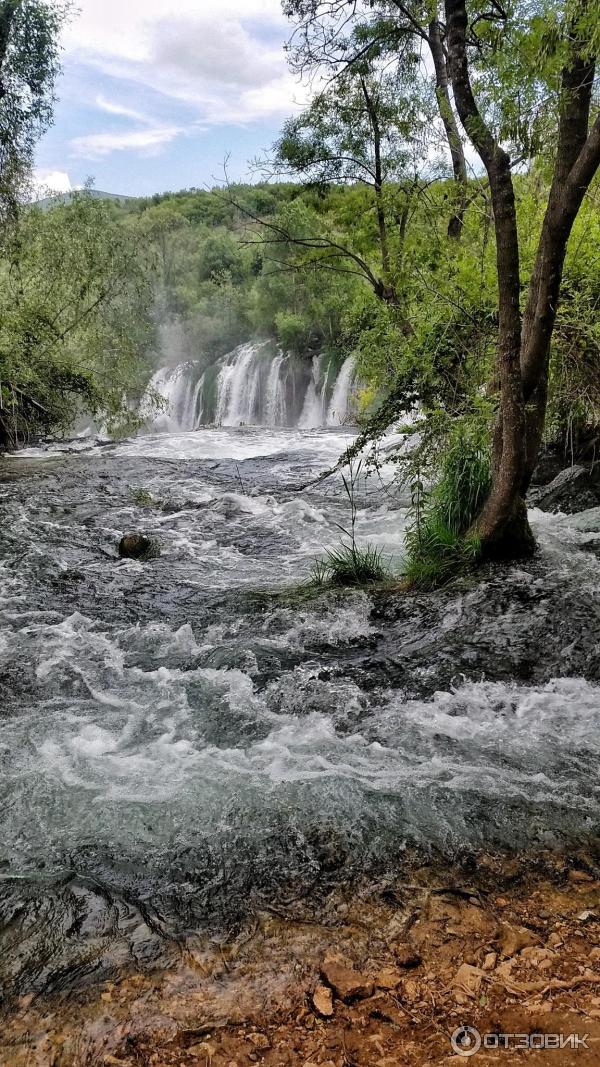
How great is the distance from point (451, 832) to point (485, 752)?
0.90 meters

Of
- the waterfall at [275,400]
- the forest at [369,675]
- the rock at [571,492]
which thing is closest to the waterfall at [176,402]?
the waterfall at [275,400]

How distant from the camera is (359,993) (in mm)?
2355

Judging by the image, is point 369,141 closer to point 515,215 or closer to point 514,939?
point 515,215

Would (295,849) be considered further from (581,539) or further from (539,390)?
(581,539)

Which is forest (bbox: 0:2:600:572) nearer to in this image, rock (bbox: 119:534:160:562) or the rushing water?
the rushing water

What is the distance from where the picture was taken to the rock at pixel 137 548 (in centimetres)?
880

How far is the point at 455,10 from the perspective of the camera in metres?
5.71

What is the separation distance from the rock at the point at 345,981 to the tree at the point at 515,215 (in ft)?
15.3

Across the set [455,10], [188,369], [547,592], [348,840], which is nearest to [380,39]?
[455,10]

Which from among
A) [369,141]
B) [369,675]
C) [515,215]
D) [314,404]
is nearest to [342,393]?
[314,404]

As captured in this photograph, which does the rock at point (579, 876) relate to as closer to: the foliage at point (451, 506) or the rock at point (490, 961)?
the rock at point (490, 961)

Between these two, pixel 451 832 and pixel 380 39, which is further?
pixel 380 39

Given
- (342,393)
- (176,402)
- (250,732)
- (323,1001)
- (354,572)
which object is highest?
(342,393)

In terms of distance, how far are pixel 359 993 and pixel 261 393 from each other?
27811 millimetres
